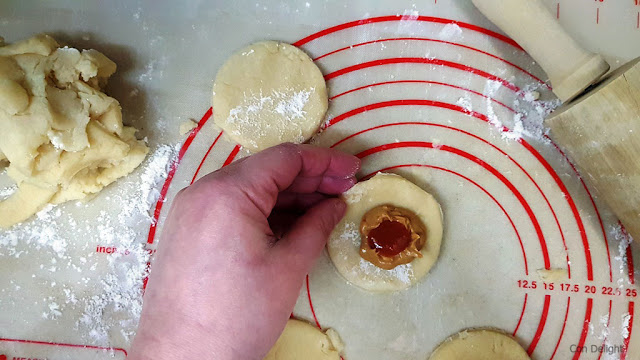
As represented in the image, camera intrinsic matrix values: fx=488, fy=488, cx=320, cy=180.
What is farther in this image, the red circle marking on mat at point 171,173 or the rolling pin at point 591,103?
the red circle marking on mat at point 171,173

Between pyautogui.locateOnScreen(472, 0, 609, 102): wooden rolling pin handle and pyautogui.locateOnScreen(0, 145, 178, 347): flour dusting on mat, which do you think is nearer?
pyautogui.locateOnScreen(472, 0, 609, 102): wooden rolling pin handle

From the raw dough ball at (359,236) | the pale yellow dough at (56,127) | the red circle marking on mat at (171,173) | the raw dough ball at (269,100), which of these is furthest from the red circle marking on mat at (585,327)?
the pale yellow dough at (56,127)

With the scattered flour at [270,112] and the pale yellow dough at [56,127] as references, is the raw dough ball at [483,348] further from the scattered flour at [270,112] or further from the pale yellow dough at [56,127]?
the pale yellow dough at [56,127]

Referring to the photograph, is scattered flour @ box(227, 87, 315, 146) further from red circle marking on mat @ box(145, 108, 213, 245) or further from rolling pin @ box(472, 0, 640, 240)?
rolling pin @ box(472, 0, 640, 240)

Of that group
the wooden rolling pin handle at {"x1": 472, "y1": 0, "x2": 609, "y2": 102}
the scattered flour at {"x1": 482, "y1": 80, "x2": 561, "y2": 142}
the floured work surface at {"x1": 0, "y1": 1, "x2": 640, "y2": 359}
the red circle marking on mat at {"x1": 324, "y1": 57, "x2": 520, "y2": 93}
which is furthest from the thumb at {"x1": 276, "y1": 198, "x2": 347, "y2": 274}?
the wooden rolling pin handle at {"x1": 472, "y1": 0, "x2": 609, "y2": 102}

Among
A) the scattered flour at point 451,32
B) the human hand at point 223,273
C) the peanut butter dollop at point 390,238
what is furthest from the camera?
the scattered flour at point 451,32

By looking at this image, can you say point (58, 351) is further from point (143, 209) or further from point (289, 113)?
point (289, 113)
